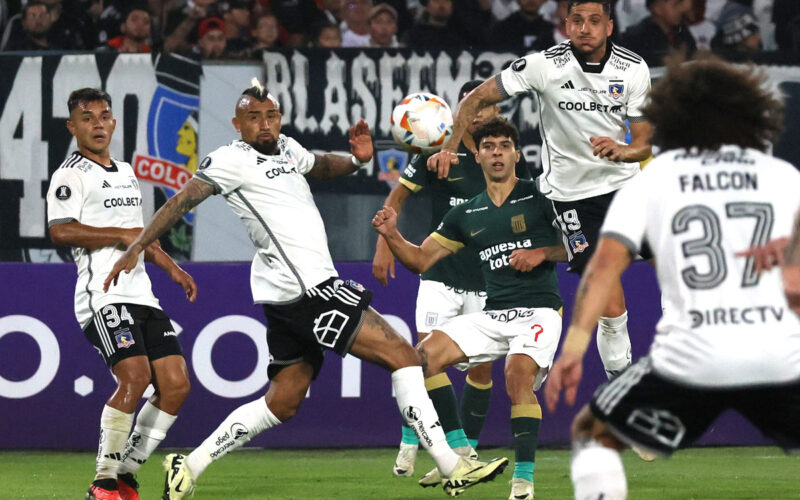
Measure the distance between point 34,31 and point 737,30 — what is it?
259 inches

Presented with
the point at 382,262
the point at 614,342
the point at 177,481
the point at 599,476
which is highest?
the point at 382,262

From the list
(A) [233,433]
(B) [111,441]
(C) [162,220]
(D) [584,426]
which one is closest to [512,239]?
(A) [233,433]

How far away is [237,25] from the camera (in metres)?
12.2

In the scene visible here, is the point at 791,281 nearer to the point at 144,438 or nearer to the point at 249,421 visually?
the point at 249,421

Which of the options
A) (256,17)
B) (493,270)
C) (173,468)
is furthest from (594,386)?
(256,17)

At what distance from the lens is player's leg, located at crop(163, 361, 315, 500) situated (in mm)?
6652

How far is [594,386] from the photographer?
9.52 meters

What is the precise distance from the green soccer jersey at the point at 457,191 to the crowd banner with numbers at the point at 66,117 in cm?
302

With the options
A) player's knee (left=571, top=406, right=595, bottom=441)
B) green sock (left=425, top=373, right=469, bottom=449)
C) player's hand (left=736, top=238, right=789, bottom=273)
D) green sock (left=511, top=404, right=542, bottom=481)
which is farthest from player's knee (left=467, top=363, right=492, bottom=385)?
player's hand (left=736, top=238, right=789, bottom=273)

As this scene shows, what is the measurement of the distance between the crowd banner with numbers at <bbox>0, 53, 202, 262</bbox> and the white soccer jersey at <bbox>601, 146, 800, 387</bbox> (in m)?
7.50

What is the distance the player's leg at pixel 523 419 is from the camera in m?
6.65

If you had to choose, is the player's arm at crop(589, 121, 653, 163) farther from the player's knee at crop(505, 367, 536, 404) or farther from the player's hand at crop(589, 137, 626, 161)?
the player's knee at crop(505, 367, 536, 404)

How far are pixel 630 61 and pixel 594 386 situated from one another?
3149 millimetres

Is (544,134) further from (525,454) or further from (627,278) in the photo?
(627,278)
